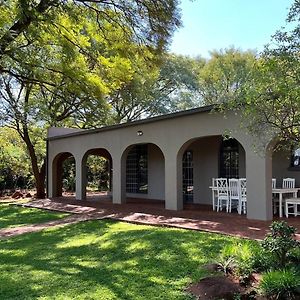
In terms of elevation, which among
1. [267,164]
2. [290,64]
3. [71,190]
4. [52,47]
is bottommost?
[71,190]

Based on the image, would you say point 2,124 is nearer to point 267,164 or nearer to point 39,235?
point 39,235

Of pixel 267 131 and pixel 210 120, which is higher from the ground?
pixel 210 120

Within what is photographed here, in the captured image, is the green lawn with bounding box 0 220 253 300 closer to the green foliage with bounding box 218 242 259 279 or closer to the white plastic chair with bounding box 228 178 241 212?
the green foliage with bounding box 218 242 259 279

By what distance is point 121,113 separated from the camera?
27.0 metres

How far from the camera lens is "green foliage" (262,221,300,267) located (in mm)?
5039

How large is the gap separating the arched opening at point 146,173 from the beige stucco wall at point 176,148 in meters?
0.13

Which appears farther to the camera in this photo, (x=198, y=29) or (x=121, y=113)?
(x=121, y=113)

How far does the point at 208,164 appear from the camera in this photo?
1490 centimetres

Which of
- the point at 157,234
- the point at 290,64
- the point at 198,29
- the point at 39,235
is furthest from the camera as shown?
the point at 198,29

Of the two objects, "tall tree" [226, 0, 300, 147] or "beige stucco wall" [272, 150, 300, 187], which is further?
"beige stucco wall" [272, 150, 300, 187]

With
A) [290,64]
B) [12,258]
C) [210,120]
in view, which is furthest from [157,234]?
[290,64]

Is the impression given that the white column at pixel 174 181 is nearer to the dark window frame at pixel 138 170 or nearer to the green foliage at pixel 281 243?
the dark window frame at pixel 138 170

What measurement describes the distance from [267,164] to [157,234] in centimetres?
378

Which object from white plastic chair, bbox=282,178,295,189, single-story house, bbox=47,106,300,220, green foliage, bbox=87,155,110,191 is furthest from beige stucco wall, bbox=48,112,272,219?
green foliage, bbox=87,155,110,191
